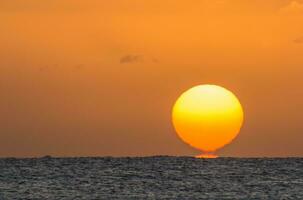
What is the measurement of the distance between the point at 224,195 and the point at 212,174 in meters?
35.7

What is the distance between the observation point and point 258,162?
161625 mm

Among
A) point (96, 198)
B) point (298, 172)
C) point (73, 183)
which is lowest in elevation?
point (96, 198)

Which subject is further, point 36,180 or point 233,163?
point 233,163

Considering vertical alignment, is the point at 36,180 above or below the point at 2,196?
above

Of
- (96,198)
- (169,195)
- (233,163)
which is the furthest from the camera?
(233,163)

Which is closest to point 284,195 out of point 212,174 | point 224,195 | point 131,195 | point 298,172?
point 224,195

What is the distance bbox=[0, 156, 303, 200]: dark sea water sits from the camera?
90625 millimetres

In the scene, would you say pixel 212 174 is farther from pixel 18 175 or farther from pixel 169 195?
pixel 169 195

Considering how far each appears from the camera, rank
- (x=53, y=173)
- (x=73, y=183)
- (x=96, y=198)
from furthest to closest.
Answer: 1. (x=53, y=173)
2. (x=73, y=183)
3. (x=96, y=198)

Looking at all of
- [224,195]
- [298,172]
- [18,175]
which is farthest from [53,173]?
[224,195]

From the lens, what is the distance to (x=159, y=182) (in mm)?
109375

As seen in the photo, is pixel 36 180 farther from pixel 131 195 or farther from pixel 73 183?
pixel 131 195

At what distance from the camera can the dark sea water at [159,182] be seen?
9062 cm

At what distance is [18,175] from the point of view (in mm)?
119875
